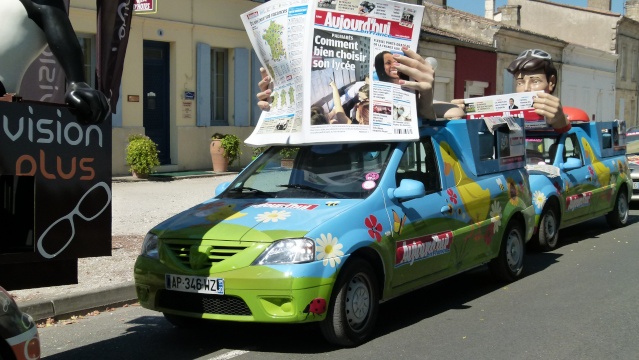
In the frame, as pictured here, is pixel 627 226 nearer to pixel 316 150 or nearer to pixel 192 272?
pixel 316 150

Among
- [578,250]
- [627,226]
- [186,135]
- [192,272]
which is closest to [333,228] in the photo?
[192,272]

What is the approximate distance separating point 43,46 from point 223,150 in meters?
15.1

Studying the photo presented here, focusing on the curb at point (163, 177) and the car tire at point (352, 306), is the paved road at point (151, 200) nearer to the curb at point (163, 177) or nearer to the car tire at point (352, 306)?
the curb at point (163, 177)

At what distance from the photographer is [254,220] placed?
6734 mm

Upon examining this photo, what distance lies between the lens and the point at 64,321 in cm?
776

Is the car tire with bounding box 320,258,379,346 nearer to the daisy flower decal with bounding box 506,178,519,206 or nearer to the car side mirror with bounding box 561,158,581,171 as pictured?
the daisy flower decal with bounding box 506,178,519,206

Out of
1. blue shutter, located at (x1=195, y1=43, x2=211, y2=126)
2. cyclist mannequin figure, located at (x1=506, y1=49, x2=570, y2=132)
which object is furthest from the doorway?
cyclist mannequin figure, located at (x1=506, y1=49, x2=570, y2=132)

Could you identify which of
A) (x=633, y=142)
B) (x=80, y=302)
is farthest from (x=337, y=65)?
(x=633, y=142)

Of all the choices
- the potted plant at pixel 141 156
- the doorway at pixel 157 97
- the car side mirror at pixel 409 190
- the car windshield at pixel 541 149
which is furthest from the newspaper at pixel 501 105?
the doorway at pixel 157 97

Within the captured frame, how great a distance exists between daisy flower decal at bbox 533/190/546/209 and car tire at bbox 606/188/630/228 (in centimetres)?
315

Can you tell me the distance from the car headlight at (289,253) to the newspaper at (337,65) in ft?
3.97

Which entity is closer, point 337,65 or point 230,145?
point 337,65

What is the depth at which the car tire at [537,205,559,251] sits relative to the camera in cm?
1144

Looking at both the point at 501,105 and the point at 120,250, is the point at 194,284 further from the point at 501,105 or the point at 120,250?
the point at 501,105
